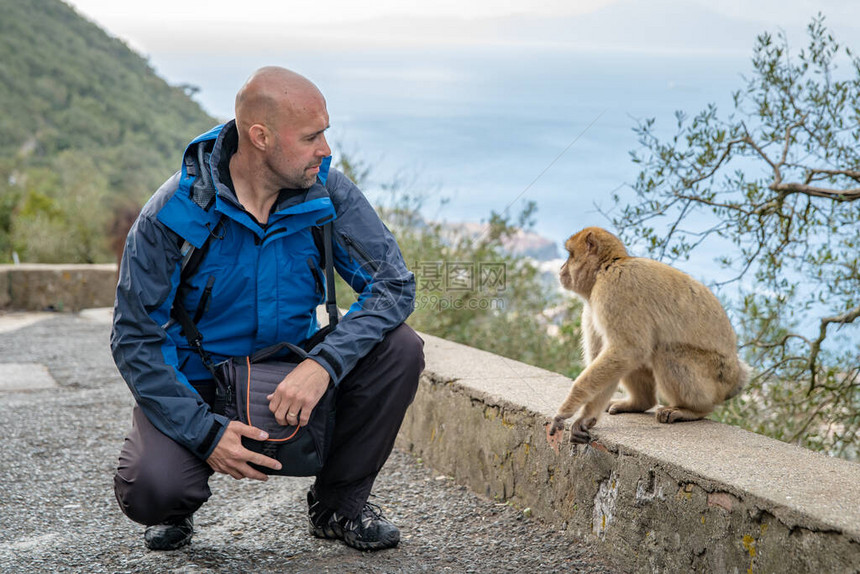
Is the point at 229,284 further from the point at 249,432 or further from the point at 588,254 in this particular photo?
the point at 588,254

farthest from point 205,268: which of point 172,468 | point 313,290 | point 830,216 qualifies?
point 830,216

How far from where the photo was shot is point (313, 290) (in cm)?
264

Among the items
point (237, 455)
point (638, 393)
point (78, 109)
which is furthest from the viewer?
point (78, 109)

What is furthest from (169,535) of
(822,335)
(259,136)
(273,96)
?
(822,335)

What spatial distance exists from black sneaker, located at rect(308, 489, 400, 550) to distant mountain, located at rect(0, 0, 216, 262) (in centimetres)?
1641

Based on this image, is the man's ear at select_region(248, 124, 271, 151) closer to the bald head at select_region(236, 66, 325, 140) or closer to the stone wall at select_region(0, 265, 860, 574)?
the bald head at select_region(236, 66, 325, 140)

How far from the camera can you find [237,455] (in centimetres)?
232

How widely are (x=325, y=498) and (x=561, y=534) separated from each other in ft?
2.68

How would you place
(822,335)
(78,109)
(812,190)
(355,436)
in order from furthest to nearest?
(78,109)
(822,335)
(812,190)
(355,436)

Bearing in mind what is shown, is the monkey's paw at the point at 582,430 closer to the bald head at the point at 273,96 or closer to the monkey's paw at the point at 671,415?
the monkey's paw at the point at 671,415

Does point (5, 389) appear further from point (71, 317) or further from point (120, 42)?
point (120, 42)

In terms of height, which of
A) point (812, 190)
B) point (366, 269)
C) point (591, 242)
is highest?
point (812, 190)

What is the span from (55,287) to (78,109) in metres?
20.4

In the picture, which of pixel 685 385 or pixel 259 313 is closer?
pixel 259 313
